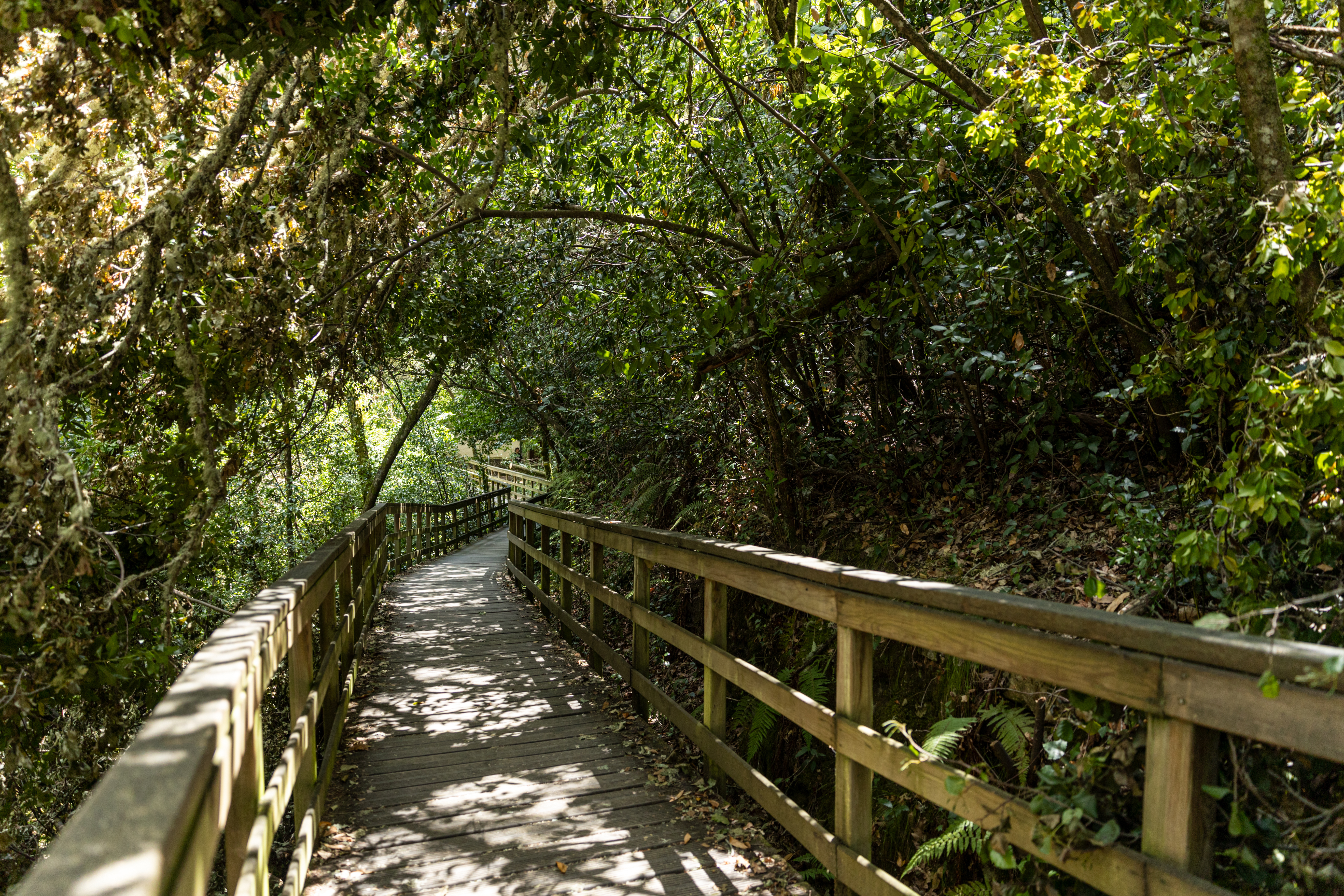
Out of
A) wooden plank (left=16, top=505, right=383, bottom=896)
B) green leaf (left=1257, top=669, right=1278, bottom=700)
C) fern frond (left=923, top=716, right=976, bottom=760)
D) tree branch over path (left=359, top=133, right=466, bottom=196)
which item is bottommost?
fern frond (left=923, top=716, right=976, bottom=760)

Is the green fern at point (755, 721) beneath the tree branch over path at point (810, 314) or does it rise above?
beneath

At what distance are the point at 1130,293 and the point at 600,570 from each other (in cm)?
349

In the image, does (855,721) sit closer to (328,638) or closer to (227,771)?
(227,771)

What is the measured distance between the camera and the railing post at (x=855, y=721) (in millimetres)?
2846

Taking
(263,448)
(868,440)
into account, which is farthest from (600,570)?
(263,448)

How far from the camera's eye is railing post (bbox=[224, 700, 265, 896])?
6.87 feet

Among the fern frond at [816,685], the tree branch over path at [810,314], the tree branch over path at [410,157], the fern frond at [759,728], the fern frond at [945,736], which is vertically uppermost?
the tree branch over path at [410,157]

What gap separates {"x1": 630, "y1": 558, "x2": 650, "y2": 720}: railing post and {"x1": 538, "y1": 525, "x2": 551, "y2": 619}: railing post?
242 centimetres

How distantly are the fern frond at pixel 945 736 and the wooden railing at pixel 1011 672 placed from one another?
0.15 meters

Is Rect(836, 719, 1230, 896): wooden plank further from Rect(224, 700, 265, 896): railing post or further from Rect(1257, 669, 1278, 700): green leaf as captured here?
Rect(224, 700, 265, 896): railing post

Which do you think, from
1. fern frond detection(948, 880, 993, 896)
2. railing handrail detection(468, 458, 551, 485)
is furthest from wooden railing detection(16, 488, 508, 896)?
railing handrail detection(468, 458, 551, 485)

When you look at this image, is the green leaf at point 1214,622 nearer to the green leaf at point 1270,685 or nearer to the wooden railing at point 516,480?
the green leaf at point 1270,685

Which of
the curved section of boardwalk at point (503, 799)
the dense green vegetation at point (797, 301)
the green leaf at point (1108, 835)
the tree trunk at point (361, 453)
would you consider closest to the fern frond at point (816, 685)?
the dense green vegetation at point (797, 301)

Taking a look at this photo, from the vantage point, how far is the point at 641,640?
16.5 feet
